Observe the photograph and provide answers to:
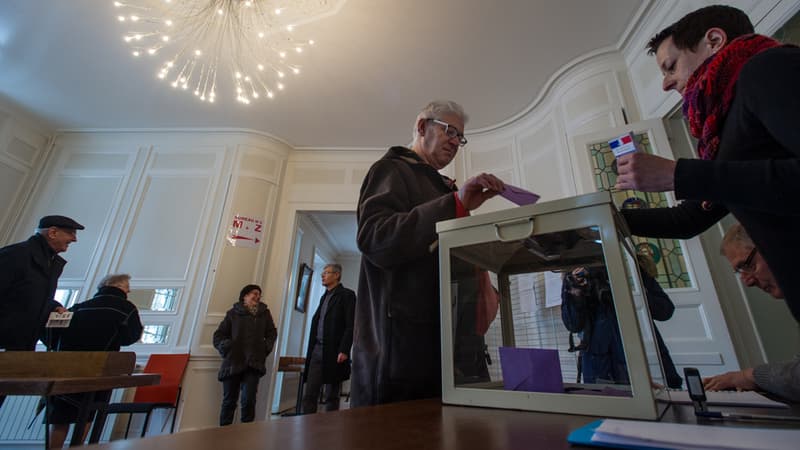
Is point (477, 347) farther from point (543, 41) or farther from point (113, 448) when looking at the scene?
point (543, 41)

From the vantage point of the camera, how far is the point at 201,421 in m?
3.07

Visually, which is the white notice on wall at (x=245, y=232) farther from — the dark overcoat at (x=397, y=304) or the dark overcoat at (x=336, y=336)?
the dark overcoat at (x=397, y=304)

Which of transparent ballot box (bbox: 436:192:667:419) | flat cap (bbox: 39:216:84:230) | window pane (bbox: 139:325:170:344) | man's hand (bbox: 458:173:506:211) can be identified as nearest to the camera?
transparent ballot box (bbox: 436:192:667:419)

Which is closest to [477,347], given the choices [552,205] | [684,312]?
[552,205]

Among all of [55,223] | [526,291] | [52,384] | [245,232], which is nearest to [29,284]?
[55,223]

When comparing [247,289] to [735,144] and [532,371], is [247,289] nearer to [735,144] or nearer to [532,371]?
[532,371]

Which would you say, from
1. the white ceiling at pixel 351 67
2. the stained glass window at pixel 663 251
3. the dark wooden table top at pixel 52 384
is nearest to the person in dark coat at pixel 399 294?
the dark wooden table top at pixel 52 384

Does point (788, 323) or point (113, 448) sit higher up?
point (788, 323)

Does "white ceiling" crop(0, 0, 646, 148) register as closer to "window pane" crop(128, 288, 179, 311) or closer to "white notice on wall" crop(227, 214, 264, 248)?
"white notice on wall" crop(227, 214, 264, 248)

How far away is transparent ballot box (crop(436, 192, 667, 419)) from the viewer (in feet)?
1.52

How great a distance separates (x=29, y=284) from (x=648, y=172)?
121 inches

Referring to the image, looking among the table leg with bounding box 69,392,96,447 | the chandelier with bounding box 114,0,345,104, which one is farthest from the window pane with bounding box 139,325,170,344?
the chandelier with bounding box 114,0,345,104

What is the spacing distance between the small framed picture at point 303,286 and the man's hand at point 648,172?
4.62 meters

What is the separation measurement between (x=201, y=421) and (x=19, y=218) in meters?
2.94
